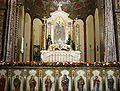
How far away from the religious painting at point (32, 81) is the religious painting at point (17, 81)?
0.28 metres

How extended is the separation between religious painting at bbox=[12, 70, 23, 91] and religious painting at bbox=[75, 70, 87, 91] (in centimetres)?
200

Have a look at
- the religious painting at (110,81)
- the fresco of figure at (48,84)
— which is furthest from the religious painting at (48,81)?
the religious painting at (110,81)

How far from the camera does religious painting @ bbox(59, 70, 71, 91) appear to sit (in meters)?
10.4

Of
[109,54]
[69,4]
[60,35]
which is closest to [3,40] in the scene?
[109,54]

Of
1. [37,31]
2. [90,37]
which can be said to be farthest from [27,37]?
[90,37]

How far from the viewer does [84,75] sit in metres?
10.6

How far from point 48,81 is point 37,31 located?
8199mm

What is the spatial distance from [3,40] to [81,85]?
407 centimetres

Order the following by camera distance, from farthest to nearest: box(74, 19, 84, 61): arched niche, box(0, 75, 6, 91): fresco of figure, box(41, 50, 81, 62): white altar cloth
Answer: box(74, 19, 84, 61): arched niche, box(41, 50, 81, 62): white altar cloth, box(0, 75, 6, 91): fresco of figure

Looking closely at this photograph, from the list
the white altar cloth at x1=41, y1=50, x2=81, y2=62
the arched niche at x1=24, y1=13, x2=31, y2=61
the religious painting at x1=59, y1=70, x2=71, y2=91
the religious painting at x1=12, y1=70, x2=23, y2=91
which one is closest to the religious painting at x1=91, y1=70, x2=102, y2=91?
the religious painting at x1=59, y1=70, x2=71, y2=91

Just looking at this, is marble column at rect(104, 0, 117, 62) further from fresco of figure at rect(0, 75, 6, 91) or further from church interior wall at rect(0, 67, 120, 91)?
fresco of figure at rect(0, 75, 6, 91)

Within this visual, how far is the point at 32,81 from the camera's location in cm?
1052

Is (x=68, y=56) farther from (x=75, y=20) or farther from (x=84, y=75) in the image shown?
(x=84, y=75)

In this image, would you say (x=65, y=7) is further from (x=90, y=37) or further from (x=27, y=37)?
(x=27, y=37)
